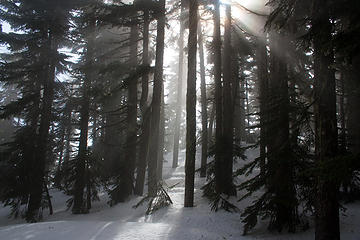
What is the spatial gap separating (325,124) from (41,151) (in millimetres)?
15290

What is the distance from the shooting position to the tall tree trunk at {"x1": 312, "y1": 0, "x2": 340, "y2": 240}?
19.0 feet

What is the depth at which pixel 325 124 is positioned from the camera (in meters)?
5.99

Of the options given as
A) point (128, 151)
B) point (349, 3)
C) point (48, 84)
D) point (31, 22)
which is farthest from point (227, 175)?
point (31, 22)

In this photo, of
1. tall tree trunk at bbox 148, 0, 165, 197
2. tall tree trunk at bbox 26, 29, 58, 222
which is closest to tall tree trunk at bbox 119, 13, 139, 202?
tall tree trunk at bbox 148, 0, 165, 197

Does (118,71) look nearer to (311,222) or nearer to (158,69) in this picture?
(158,69)

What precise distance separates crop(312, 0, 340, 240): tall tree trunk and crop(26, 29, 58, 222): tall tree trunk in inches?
574

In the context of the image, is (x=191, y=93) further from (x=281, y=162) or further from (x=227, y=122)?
(x=281, y=162)

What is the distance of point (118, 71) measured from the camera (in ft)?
49.7

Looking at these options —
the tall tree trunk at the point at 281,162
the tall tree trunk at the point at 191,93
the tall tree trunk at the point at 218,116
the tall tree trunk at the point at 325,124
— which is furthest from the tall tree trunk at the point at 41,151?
the tall tree trunk at the point at 325,124

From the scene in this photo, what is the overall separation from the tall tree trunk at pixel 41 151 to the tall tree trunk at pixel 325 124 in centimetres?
1457

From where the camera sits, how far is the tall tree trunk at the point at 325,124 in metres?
5.79

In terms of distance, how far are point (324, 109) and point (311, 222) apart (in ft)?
15.1

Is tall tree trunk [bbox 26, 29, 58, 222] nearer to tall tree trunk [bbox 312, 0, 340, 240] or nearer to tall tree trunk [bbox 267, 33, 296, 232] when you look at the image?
tall tree trunk [bbox 267, 33, 296, 232]

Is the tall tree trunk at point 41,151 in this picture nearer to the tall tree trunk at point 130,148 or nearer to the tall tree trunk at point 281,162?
the tall tree trunk at point 130,148
